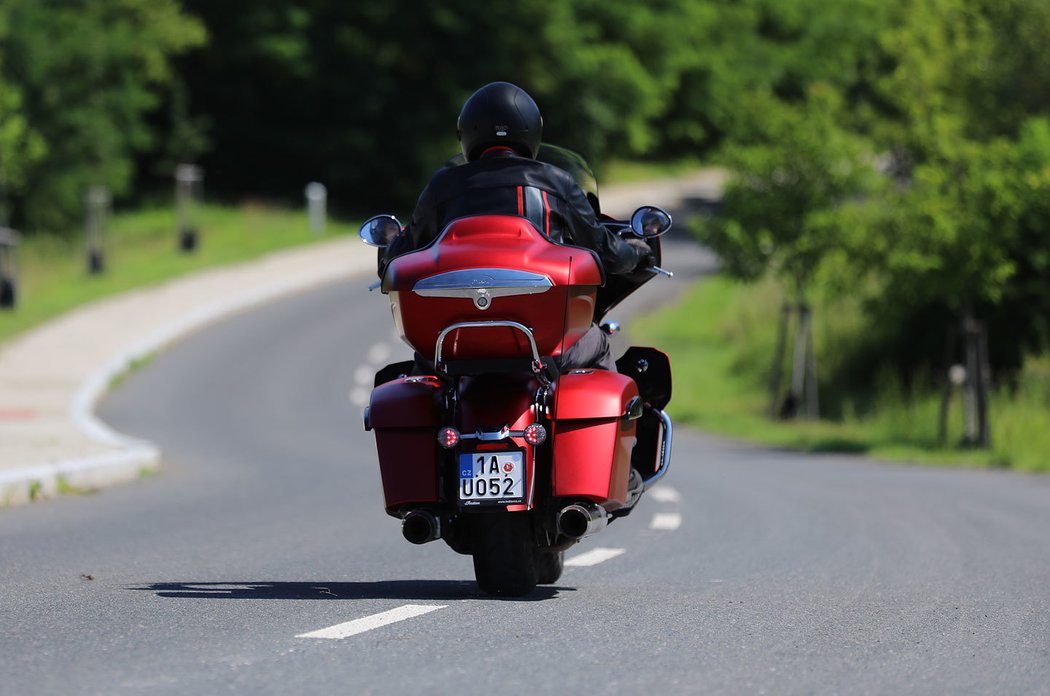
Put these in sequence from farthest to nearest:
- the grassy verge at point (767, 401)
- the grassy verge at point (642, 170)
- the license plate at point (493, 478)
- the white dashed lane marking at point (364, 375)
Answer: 1. the grassy verge at point (642, 170)
2. the white dashed lane marking at point (364, 375)
3. the grassy verge at point (767, 401)
4. the license plate at point (493, 478)

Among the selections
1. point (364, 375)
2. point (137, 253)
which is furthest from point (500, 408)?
point (137, 253)

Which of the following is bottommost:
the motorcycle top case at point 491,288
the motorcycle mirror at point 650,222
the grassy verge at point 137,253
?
the motorcycle top case at point 491,288

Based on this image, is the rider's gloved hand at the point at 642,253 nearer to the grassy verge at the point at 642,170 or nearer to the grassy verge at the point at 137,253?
the grassy verge at the point at 137,253

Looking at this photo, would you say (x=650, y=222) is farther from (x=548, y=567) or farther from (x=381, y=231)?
(x=548, y=567)

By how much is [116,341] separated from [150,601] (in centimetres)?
2621

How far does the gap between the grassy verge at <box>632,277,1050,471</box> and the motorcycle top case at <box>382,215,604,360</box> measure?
51.1 ft

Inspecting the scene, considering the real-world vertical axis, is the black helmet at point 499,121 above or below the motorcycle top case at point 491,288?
above

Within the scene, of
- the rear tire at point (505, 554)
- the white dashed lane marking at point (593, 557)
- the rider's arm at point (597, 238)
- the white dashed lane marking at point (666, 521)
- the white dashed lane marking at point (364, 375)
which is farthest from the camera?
the white dashed lane marking at point (364, 375)

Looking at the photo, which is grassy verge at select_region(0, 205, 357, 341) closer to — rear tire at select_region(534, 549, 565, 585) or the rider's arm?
rear tire at select_region(534, 549, 565, 585)

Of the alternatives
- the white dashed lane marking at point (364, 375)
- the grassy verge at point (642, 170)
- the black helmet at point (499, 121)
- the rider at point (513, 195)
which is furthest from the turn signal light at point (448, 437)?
the grassy verge at point (642, 170)

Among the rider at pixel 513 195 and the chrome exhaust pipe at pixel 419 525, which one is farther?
the rider at pixel 513 195

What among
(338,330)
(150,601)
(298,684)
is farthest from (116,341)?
(298,684)

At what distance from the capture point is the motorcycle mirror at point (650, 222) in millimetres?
7203

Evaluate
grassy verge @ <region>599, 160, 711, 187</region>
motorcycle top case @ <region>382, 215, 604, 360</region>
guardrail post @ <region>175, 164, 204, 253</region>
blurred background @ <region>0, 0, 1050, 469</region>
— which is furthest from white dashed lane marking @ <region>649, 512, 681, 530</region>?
grassy verge @ <region>599, 160, 711, 187</region>
